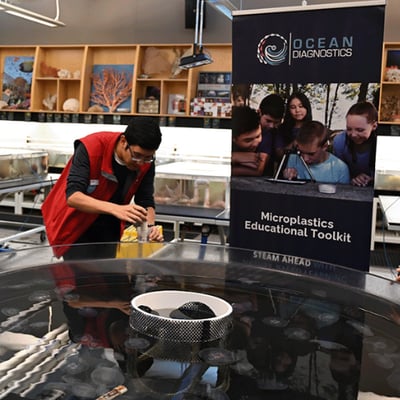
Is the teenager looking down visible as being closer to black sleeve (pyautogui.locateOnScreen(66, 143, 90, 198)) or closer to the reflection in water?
the reflection in water

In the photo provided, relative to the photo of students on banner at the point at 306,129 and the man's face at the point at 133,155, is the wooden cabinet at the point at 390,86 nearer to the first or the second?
the photo of students on banner at the point at 306,129

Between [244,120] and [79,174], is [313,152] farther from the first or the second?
[79,174]

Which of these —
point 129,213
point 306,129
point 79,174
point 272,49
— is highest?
point 272,49

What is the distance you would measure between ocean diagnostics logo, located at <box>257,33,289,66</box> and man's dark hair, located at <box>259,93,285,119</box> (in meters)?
0.17

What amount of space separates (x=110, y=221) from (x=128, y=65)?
5.66 meters

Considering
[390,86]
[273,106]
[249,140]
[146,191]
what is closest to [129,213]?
[146,191]

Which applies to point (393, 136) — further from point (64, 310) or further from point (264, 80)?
point (64, 310)

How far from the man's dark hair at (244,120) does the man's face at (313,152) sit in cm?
28

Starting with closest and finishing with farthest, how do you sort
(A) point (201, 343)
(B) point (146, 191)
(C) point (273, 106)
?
(A) point (201, 343), (C) point (273, 106), (B) point (146, 191)

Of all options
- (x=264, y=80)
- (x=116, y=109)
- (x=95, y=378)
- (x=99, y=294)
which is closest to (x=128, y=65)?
(x=116, y=109)

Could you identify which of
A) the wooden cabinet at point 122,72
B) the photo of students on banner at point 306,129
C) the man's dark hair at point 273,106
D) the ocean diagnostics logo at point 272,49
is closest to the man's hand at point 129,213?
the photo of students on banner at point 306,129

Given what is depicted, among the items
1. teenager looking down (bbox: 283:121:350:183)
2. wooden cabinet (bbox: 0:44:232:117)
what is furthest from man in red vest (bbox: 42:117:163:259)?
wooden cabinet (bbox: 0:44:232:117)

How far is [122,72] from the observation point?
8008 mm

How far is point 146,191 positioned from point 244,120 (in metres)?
0.64
